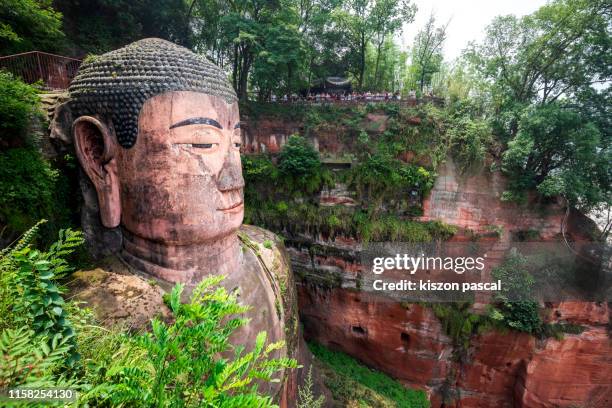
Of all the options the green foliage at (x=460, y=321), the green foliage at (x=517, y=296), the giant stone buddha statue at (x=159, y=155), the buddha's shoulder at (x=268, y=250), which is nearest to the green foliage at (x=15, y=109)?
the giant stone buddha statue at (x=159, y=155)

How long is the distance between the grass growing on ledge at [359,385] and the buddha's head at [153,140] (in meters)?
9.20

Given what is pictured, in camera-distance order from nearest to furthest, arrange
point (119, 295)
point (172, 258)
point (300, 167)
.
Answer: point (119, 295), point (172, 258), point (300, 167)

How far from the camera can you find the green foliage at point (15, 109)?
13.2 ft

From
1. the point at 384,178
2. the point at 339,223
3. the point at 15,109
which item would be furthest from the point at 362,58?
the point at 15,109

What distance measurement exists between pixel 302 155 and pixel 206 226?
326 inches

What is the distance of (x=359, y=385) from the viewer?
456 inches

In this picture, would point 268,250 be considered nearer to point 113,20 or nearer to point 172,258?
point 172,258

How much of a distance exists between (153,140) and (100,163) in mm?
1044

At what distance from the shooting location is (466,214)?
1250 cm

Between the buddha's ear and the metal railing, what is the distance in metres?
2.23

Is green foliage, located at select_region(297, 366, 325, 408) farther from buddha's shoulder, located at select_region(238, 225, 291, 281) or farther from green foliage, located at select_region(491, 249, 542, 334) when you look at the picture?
green foliage, located at select_region(491, 249, 542, 334)

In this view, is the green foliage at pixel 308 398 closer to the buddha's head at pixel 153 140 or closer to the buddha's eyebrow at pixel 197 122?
the buddha's head at pixel 153 140

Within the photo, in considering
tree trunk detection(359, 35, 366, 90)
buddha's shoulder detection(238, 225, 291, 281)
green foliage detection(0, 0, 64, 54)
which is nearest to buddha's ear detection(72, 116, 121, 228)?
buddha's shoulder detection(238, 225, 291, 281)

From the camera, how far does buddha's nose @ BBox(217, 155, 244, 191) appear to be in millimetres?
4836
